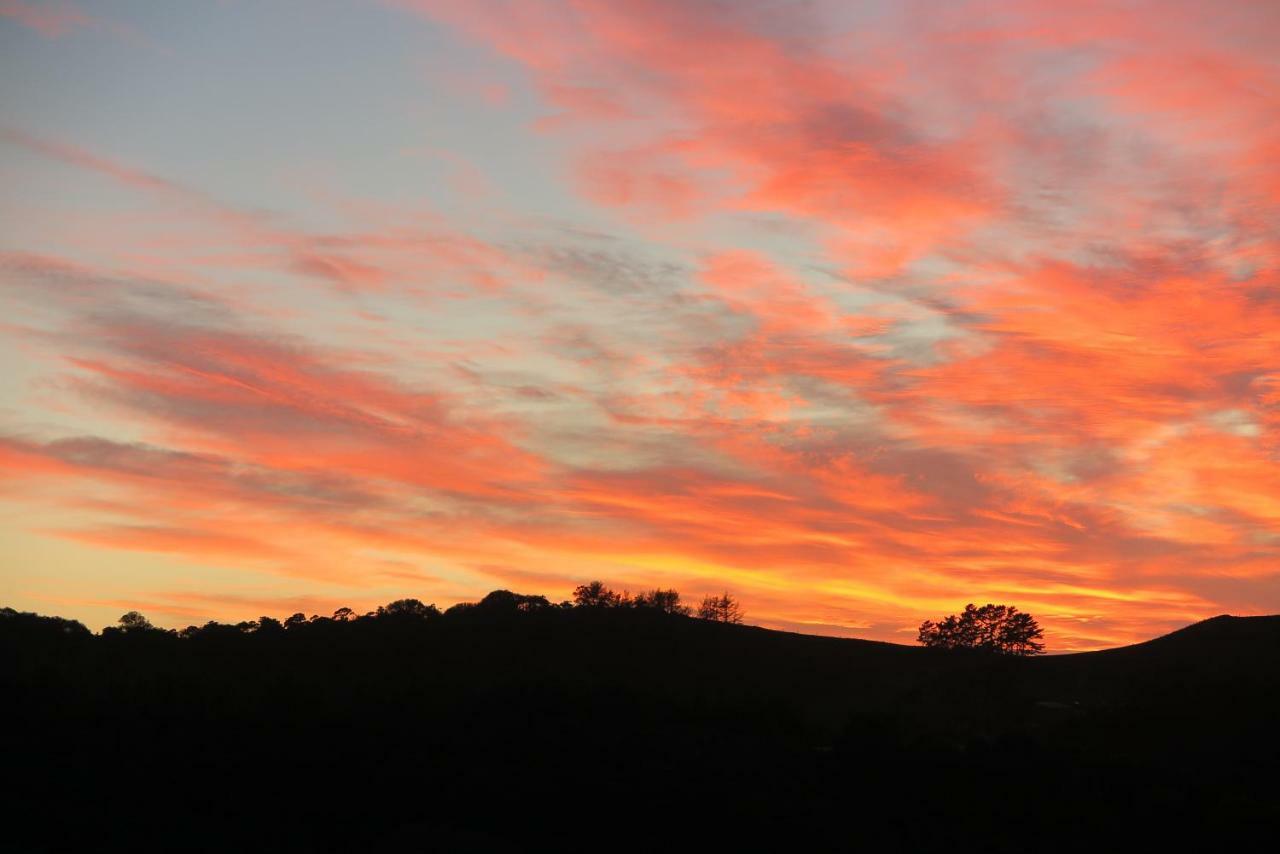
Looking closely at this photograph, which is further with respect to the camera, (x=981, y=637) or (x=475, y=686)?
(x=981, y=637)

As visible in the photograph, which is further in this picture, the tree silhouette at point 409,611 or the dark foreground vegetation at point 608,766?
the tree silhouette at point 409,611

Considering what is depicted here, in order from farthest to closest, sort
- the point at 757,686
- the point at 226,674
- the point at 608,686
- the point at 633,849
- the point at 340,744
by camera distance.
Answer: the point at 757,686 → the point at 226,674 → the point at 608,686 → the point at 340,744 → the point at 633,849

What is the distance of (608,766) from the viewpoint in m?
65.4

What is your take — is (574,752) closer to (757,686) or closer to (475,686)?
(475,686)

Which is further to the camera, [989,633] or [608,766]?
[989,633]

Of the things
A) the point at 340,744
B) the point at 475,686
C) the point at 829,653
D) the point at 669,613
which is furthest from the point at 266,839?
the point at 669,613

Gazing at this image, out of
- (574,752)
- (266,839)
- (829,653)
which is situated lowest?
(266,839)

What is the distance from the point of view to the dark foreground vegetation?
184ft

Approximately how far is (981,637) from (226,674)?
81.9 metres

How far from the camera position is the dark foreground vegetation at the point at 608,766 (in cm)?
5597

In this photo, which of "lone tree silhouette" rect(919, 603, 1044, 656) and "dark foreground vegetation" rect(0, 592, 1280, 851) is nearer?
"dark foreground vegetation" rect(0, 592, 1280, 851)

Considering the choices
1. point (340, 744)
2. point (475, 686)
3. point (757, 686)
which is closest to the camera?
Result: point (340, 744)

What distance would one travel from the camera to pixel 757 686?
405 feet

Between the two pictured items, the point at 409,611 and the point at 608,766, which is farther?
the point at 409,611
